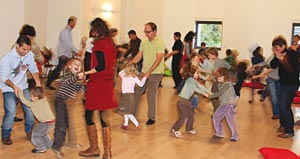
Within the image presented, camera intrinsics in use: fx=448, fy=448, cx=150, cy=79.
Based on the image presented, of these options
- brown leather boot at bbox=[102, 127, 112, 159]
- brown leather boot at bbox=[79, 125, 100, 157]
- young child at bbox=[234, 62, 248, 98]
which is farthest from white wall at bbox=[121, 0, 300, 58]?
brown leather boot at bbox=[102, 127, 112, 159]

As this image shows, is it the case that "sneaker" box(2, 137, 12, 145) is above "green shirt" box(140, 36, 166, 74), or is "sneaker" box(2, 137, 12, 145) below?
below

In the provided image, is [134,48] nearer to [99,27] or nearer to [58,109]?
[58,109]

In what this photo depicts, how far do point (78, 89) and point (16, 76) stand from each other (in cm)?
91

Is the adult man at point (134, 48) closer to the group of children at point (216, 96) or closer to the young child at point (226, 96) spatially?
the group of children at point (216, 96)

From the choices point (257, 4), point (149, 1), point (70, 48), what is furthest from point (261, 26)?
point (70, 48)

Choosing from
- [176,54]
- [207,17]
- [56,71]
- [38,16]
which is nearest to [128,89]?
[56,71]

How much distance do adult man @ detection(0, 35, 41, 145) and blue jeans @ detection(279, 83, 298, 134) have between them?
3.70m

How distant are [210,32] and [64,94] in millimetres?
13437

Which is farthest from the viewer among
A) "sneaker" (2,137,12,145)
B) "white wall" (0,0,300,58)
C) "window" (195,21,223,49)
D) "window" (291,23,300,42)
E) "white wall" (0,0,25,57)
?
"window" (195,21,223,49)

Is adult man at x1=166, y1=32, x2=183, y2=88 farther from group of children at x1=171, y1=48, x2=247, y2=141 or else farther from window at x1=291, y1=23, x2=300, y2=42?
window at x1=291, y1=23, x2=300, y2=42

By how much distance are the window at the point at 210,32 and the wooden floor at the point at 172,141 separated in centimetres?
906

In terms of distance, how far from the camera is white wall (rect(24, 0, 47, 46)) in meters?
12.0

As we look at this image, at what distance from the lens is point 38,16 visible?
12859 millimetres

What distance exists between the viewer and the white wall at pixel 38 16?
472 inches
